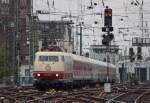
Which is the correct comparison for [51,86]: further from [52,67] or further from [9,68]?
[9,68]

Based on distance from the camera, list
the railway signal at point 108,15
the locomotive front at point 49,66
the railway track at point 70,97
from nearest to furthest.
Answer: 1. the railway track at point 70,97
2. the railway signal at point 108,15
3. the locomotive front at point 49,66

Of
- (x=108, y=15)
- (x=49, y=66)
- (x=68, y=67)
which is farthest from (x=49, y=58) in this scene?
(x=108, y=15)

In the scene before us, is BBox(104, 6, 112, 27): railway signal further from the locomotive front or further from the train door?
the train door

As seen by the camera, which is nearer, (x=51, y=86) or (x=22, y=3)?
(x=51, y=86)

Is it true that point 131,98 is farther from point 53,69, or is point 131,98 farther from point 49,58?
point 49,58

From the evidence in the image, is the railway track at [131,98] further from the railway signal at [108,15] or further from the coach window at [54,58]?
the coach window at [54,58]

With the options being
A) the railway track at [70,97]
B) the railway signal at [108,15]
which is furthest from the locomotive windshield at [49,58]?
the railway signal at [108,15]

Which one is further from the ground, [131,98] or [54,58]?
[54,58]

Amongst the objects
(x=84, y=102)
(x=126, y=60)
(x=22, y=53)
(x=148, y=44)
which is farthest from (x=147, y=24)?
(x=126, y=60)

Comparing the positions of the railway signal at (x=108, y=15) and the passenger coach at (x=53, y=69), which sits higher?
the railway signal at (x=108, y=15)

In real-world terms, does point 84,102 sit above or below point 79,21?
below

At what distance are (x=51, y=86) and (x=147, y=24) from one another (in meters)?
40.8

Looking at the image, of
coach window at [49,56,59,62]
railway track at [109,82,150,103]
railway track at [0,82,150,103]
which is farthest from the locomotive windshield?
railway track at [109,82,150,103]

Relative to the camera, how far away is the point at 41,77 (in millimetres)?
44375
